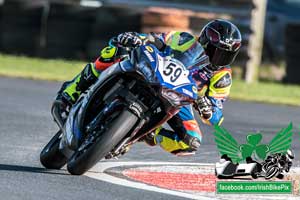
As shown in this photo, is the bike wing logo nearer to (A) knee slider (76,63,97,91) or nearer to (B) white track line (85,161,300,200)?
(B) white track line (85,161,300,200)

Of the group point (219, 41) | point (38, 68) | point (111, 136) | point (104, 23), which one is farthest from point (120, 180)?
point (104, 23)

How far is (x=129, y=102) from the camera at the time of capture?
7.74m

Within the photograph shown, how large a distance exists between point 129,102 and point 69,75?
10.5 metres

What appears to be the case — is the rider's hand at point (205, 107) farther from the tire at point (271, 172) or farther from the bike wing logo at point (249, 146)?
the tire at point (271, 172)

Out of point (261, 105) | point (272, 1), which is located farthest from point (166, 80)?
point (272, 1)

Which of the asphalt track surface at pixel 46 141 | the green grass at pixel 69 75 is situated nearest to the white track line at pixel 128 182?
the asphalt track surface at pixel 46 141

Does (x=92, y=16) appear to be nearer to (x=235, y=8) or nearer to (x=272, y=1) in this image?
(x=235, y=8)

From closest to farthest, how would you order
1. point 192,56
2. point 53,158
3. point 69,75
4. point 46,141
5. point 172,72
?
point 172,72 → point 192,56 → point 53,158 → point 46,141 → point 69,75

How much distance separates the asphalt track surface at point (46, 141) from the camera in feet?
24.8

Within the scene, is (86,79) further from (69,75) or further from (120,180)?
(69,75)

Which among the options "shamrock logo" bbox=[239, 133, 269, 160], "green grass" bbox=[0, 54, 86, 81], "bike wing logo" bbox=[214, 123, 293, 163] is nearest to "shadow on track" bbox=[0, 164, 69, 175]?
"bike wing logo" bbox=[214, 123, 293, 163]

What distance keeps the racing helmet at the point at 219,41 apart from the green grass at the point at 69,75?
8.21 meters

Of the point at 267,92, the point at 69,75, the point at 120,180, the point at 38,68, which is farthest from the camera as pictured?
the point at 38,68

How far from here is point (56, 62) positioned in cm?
2006
